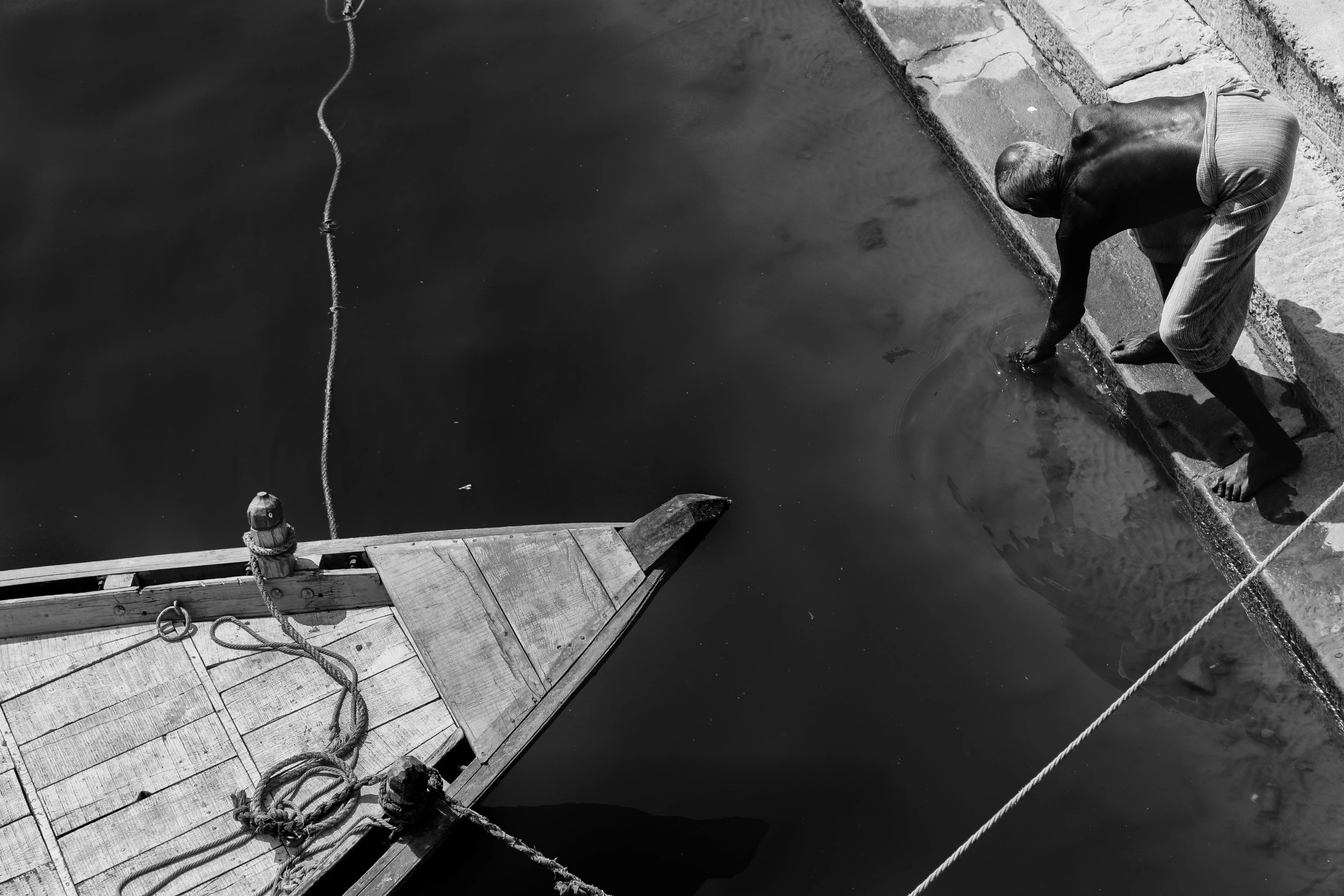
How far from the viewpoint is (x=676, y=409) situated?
605 centimetres

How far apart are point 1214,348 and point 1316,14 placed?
226 centimetres

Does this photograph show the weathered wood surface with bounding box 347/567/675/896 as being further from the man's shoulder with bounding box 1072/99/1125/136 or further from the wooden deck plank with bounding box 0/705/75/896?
the man's shoulder with bounding box 1072/99/1125/136

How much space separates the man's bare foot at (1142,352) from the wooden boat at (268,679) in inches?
90.7

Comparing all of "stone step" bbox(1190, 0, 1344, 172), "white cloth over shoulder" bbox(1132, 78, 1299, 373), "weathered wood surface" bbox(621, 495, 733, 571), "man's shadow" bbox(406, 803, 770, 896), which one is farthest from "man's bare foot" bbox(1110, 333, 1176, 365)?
"man's shadow" bbox(406, 803, 770, 896)

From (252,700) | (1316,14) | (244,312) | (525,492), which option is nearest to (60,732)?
(252,700)

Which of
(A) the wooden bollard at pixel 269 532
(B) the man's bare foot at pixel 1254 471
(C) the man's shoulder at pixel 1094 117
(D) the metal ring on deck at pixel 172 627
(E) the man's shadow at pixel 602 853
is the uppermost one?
(C) the man's shoulder at pixel 1094 117

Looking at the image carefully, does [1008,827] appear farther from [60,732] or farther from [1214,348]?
[60,732]

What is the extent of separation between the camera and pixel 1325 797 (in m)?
4.72

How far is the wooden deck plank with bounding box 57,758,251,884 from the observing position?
13.9 feet

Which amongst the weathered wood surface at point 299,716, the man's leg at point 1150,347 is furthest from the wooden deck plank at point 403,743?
the man's leg at point 1150,347

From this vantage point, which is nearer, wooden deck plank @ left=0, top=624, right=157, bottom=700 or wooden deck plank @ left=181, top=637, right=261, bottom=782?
wooden deck plank @ left=181, top=637, right=261, bottom=782

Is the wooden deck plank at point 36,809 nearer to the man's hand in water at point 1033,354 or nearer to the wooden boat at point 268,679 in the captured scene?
the wooden boat at point 268,679

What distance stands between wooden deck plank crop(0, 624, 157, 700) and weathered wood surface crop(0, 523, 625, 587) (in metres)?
0.24

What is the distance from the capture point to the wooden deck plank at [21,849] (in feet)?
13.8
